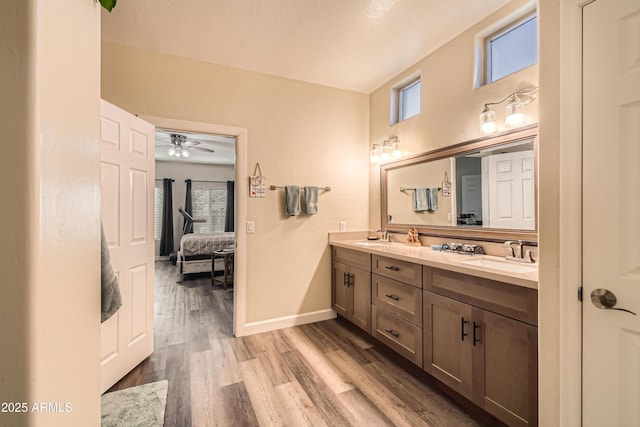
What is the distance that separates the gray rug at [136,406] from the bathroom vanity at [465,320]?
1724mm

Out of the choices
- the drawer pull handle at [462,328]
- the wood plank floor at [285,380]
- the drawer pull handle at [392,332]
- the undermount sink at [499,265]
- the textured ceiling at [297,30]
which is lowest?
the wood plank floor at [285,380]

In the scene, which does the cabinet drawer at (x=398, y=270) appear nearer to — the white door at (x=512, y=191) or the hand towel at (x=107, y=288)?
the white door at (x=512, y=191)

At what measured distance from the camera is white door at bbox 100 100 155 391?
2.00 m

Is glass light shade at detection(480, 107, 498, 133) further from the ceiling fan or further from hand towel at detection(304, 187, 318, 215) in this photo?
the ceiling fan

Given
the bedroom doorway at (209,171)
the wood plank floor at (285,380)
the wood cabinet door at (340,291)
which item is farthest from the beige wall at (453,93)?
the wood plank floor at (285,380)

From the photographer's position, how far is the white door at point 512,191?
1.97 m

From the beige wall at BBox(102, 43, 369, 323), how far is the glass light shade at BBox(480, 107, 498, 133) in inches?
61.9

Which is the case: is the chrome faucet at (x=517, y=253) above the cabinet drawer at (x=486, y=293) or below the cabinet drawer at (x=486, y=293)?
above

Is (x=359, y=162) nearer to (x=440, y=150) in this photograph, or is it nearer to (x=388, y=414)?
(x=440, y=150)

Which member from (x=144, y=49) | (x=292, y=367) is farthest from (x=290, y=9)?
(x=292, y=367)

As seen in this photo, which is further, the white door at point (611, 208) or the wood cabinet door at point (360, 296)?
the wood cabinet door at point (360, 296)

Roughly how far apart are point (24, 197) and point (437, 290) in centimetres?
209

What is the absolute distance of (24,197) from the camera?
673 millimetres

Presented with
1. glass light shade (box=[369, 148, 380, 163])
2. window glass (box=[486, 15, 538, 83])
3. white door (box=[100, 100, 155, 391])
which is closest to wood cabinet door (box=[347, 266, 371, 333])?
glass light shade (box=[369, 148, 380, 163])
